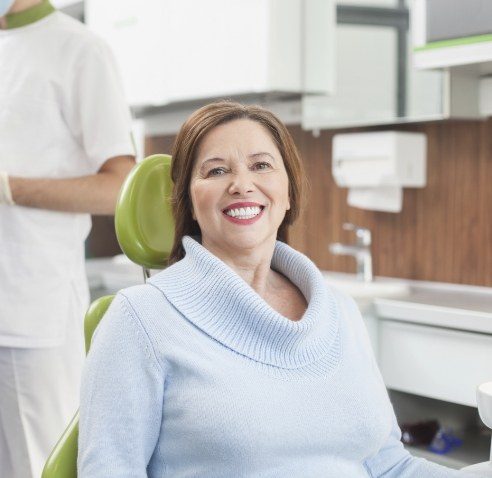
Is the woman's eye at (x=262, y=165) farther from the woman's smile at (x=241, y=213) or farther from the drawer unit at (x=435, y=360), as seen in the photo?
the drawer unit at (x=435, y=360)

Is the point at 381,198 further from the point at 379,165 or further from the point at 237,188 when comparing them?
the point at 237,188

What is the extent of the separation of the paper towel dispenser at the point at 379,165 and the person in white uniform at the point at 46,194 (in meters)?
0.99

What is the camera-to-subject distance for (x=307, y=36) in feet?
9.71

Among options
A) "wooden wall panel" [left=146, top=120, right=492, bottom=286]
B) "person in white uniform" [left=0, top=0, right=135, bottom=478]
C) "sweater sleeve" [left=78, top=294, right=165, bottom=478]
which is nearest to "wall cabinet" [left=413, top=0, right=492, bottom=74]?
"wooden wall panel" [left=146, top=120, right=492, bottom=286]

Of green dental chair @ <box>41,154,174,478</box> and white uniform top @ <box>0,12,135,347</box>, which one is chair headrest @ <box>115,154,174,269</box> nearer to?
green dental chair @ <box>41,154,174,478</box>

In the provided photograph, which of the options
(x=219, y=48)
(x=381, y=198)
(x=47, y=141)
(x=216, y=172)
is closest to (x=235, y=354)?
(x=216, y=172)

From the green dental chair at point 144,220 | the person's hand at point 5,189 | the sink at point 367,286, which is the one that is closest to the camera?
the green dental chair at point 144,220

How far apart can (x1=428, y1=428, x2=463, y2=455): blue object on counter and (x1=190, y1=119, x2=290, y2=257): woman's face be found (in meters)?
1.32

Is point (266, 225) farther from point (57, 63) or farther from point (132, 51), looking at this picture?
point (132, 51)

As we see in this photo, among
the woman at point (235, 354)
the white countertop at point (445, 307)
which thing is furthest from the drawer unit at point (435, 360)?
the woman at point (235, 354)

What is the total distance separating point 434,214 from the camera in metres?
2.89

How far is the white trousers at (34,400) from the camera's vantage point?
6.58 feet

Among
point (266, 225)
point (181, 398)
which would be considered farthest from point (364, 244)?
point (181, 398)

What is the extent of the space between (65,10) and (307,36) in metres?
1.56
